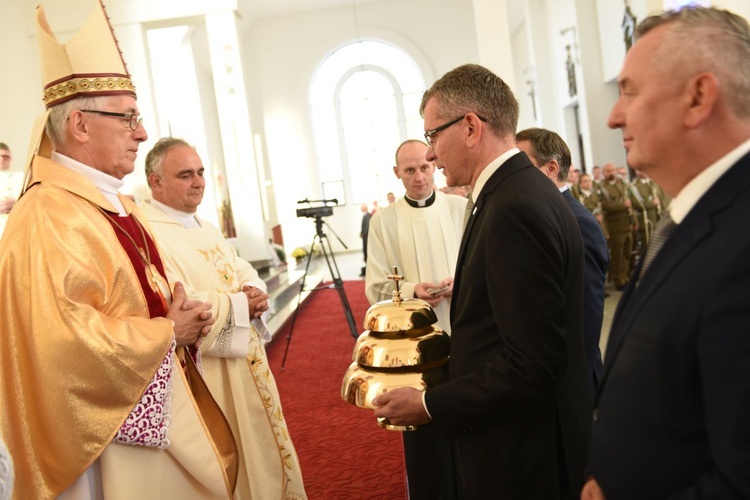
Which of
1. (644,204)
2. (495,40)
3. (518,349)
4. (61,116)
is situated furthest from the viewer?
(644,204)

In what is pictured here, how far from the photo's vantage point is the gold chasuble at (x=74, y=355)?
1.75 meters

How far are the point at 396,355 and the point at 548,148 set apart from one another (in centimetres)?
185

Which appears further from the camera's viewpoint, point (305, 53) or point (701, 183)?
point (305, 53)

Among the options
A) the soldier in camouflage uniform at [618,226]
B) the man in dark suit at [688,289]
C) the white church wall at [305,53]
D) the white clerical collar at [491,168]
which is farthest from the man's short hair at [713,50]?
the white church wall at [305,53]

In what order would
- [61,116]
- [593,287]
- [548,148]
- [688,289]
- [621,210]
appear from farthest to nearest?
[621,210], [548,148], [593,287], [61,116], [688,289]

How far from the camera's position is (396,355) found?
162 centimetres

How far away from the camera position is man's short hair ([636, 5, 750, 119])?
3.18 ft

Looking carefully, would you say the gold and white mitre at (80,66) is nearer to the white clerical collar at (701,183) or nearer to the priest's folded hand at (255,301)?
the priest's folded hand at (255,301)

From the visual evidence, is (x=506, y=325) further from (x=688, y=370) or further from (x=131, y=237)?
(x=131, y=237)

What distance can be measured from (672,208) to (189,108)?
14.9 m

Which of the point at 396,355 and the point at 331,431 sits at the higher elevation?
the point at 396,355

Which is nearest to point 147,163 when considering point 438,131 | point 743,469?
point 438,131

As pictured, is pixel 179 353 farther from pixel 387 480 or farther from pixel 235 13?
pixel 235 13

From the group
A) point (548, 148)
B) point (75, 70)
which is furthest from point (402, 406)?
point (548, 148)
